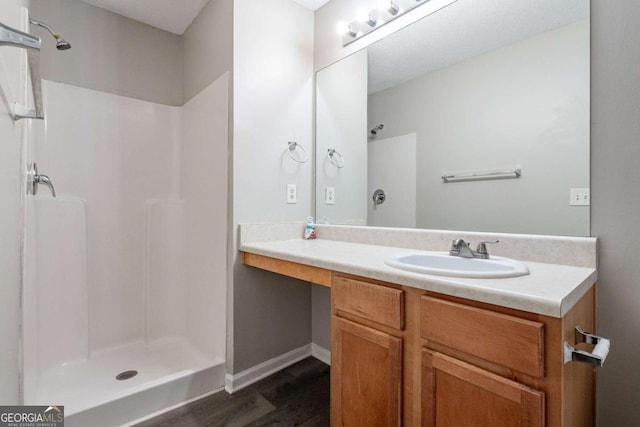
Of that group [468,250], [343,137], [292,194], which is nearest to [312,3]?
[343,137]

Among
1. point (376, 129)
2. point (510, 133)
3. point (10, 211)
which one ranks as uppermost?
point (376, 129)

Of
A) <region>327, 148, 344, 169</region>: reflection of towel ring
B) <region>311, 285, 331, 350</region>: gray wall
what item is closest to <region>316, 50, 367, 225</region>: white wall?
<region>327, 148, 344, 169</region>: reflection of towel ring

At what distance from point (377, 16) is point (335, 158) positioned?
875 mm

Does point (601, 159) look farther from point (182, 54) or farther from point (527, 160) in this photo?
point (182, 54)

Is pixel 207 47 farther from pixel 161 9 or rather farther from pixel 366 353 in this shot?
pixel 366 353

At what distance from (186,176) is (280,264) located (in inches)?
49.7

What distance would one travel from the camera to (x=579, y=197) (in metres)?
1.11

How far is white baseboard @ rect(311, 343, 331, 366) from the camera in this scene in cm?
206

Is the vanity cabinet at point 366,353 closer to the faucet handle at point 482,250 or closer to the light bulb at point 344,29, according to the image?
the faucet handle at point 482,250

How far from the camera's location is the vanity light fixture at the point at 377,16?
158 cm

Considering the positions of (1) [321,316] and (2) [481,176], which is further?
(1) [321,316]

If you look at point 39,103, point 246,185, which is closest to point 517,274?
point 246,185
